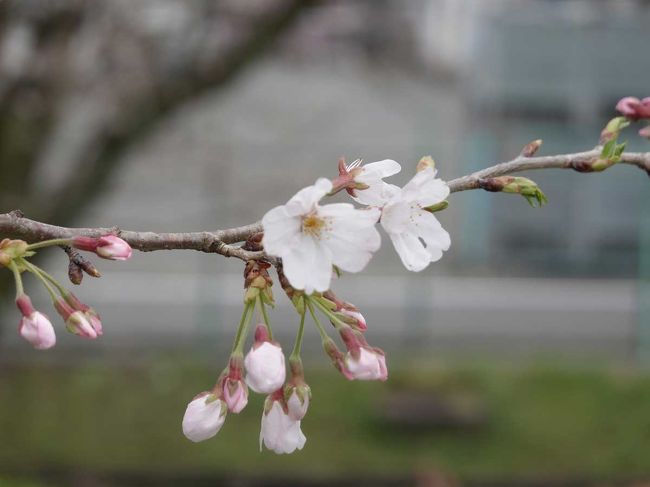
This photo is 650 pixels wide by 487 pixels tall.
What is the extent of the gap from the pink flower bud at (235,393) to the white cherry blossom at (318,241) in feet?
0.82

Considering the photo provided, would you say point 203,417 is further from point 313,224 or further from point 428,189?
point 428,189

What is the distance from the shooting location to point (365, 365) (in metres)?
1.28

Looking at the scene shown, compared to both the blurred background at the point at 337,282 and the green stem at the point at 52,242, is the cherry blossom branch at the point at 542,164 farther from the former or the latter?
the blurred background at the point at 337,282

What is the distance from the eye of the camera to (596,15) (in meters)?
14.0

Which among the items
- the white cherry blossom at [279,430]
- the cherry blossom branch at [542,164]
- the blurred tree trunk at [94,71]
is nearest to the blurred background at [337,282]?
the blurred tree trunk at [94,71]

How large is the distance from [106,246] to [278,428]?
374 mm

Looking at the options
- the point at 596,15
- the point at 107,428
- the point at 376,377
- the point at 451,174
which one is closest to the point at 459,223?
the point at 451,174

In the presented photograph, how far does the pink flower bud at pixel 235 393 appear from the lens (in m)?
1.31

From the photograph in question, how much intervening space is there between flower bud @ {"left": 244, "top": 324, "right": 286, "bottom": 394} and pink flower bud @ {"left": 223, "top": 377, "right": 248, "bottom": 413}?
9cm

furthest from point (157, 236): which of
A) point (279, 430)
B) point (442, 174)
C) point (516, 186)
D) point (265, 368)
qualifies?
point (442, 174)

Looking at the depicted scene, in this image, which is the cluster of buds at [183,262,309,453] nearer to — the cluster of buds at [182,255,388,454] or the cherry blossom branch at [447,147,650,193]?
the cluster of buds at [182,255,388,454]

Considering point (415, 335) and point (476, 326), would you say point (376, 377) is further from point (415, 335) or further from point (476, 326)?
point (476, 326)

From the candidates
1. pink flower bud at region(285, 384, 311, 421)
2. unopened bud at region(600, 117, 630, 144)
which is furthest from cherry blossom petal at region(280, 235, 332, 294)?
unopened bud at region(600, 117, 630, 144)

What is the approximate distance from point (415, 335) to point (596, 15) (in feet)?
23.8
